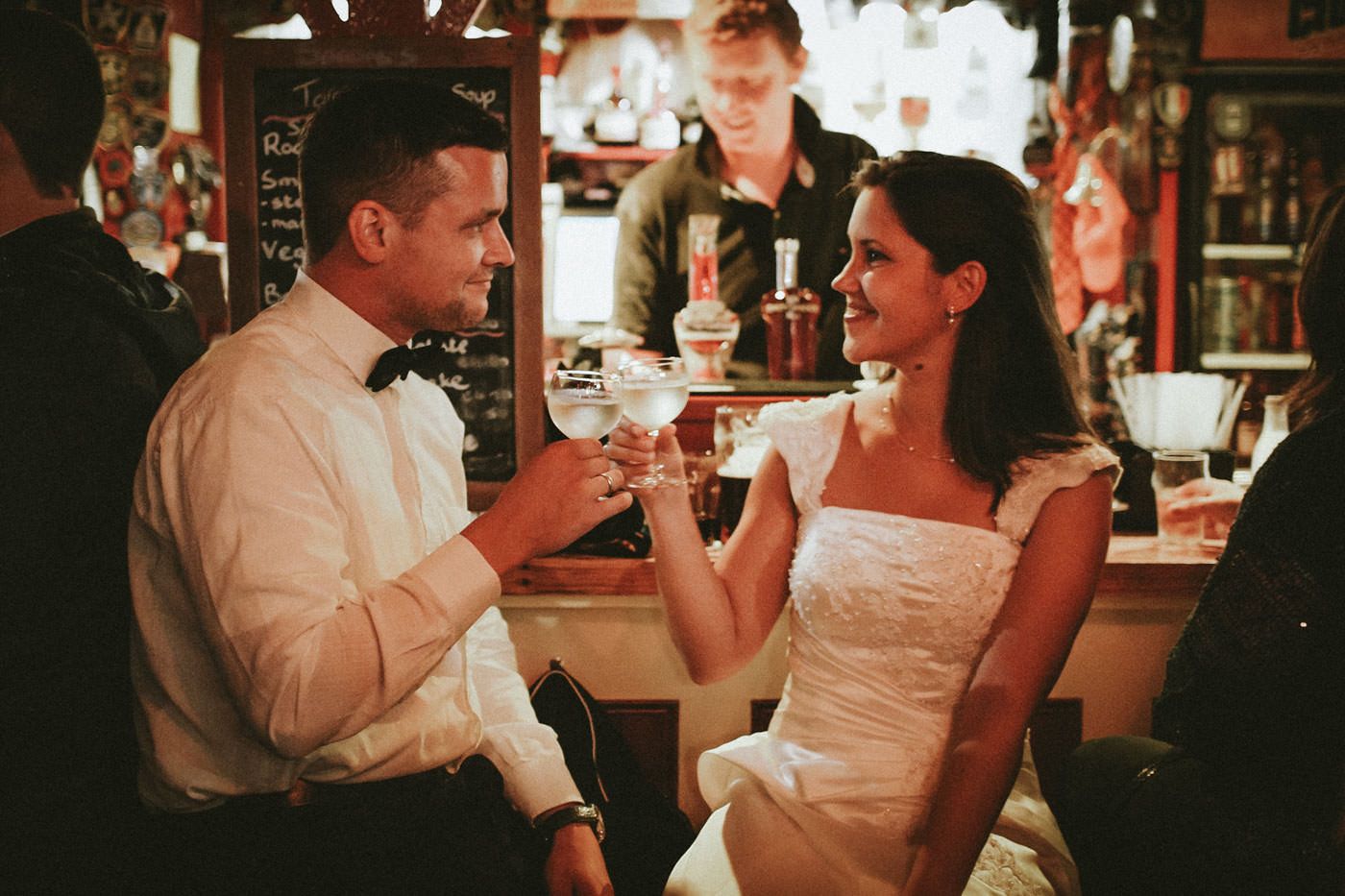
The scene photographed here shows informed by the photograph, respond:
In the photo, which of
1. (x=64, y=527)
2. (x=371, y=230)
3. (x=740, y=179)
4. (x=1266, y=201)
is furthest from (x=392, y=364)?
(x=1266, y=201)

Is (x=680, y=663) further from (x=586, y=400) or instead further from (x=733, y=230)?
(x=733, y=230)

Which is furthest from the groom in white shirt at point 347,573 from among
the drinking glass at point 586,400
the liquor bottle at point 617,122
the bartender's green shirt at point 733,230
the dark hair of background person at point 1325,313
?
the liquor bottle at point 617,122

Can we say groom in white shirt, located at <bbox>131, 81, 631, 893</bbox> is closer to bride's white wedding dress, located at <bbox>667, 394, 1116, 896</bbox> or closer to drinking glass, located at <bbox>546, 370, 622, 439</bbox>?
drinking glass, located at <bbox>546, 370, 622, 439</bbox>

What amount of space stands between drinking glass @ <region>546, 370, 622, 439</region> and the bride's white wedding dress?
0.51m

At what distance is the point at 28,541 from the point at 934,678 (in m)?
A: 1.45

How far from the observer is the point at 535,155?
2.66 metres

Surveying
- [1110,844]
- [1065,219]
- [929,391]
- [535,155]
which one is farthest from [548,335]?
[1110,844]

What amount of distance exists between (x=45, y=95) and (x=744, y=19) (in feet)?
12.4

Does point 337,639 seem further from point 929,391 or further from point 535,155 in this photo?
point 535,155

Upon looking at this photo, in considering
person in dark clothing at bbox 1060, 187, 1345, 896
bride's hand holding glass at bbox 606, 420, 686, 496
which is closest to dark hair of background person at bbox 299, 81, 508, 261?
bride's hand holding glass at bbox 606, 420, 686, 496

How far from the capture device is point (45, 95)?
1.94 m

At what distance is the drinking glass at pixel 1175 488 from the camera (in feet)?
8.18

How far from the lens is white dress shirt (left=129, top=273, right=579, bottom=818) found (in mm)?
1438

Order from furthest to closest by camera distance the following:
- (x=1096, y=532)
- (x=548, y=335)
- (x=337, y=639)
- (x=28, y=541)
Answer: (x=548, y=335)
(x=1096, y=532)
(x=28, y=541)
(x=337, y=639)
